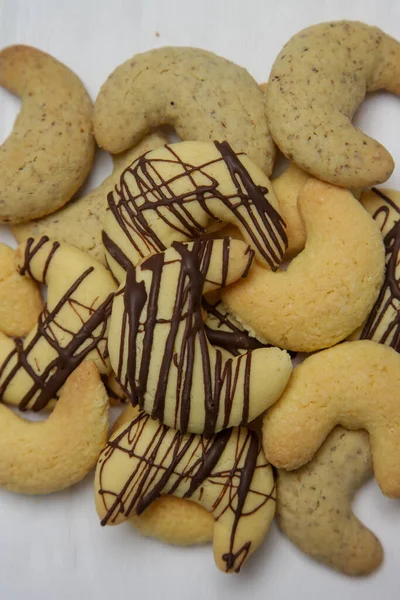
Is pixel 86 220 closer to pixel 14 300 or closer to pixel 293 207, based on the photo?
pixel 14 300

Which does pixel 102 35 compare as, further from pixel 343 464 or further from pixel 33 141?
pixel 343 464

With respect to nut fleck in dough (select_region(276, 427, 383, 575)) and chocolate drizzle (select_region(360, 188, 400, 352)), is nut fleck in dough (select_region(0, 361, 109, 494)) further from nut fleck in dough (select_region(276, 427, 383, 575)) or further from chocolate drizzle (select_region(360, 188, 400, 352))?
chocolate drizzle (select_region(360, 188, 400, 352))

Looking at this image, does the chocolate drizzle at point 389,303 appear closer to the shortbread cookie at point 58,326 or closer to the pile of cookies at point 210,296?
the pile of cookies at point 210,296

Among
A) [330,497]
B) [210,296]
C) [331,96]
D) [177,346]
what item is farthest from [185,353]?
[331,96]

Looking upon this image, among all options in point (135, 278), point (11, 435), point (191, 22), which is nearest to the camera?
point (135, 278)

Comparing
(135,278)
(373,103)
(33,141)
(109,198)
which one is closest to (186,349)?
(135,278)

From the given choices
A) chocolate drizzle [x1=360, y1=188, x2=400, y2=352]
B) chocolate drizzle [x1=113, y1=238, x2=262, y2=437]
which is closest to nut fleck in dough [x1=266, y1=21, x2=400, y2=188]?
chocolate drizzle [x1=360, y1=188, x2=400, y2=352]
